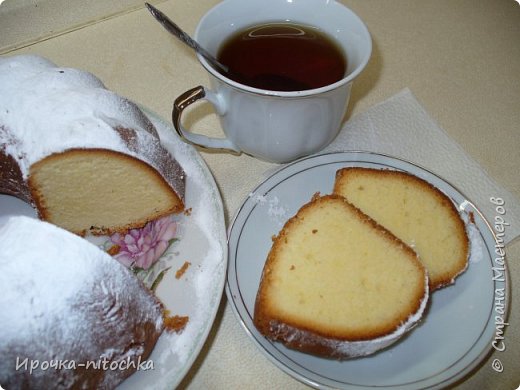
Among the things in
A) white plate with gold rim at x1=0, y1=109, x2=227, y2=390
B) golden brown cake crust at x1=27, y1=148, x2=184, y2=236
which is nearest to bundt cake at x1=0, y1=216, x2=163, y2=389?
white plate with gold rim at x1=0, y1=109, x2=227, y2=390

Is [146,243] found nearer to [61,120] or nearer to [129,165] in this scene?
[129,165]

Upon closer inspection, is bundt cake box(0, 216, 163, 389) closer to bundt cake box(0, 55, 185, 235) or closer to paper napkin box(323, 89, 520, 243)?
bundt cake box(0, 55, 185, 235)

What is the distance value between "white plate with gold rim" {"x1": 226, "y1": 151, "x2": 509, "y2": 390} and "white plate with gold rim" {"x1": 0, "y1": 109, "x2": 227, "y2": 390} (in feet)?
0.18

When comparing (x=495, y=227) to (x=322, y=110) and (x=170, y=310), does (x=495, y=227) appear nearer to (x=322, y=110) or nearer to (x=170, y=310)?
(x=322, y=110)

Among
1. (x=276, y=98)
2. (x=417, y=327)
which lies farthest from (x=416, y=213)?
(x=276, y=98)

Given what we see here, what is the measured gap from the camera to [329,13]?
1089 millimetres

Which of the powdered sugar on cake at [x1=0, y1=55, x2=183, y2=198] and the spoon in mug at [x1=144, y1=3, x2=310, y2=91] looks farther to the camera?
the spoon in mug at [x1=144, y1=3, x2=310, y2=91]

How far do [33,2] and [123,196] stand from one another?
950 millimetres

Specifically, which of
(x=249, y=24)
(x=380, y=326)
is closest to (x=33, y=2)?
(x=249, y=24)

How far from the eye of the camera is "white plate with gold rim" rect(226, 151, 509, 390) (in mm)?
806

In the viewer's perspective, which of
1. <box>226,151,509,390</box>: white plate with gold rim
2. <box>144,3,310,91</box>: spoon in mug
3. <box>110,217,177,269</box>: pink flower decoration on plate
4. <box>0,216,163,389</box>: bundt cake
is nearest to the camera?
<box>0,216,163,389</box>: bundt cake

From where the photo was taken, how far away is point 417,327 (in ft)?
2.87

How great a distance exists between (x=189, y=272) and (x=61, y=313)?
24 centimetres

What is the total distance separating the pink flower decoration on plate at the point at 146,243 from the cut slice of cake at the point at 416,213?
39 centimetres
